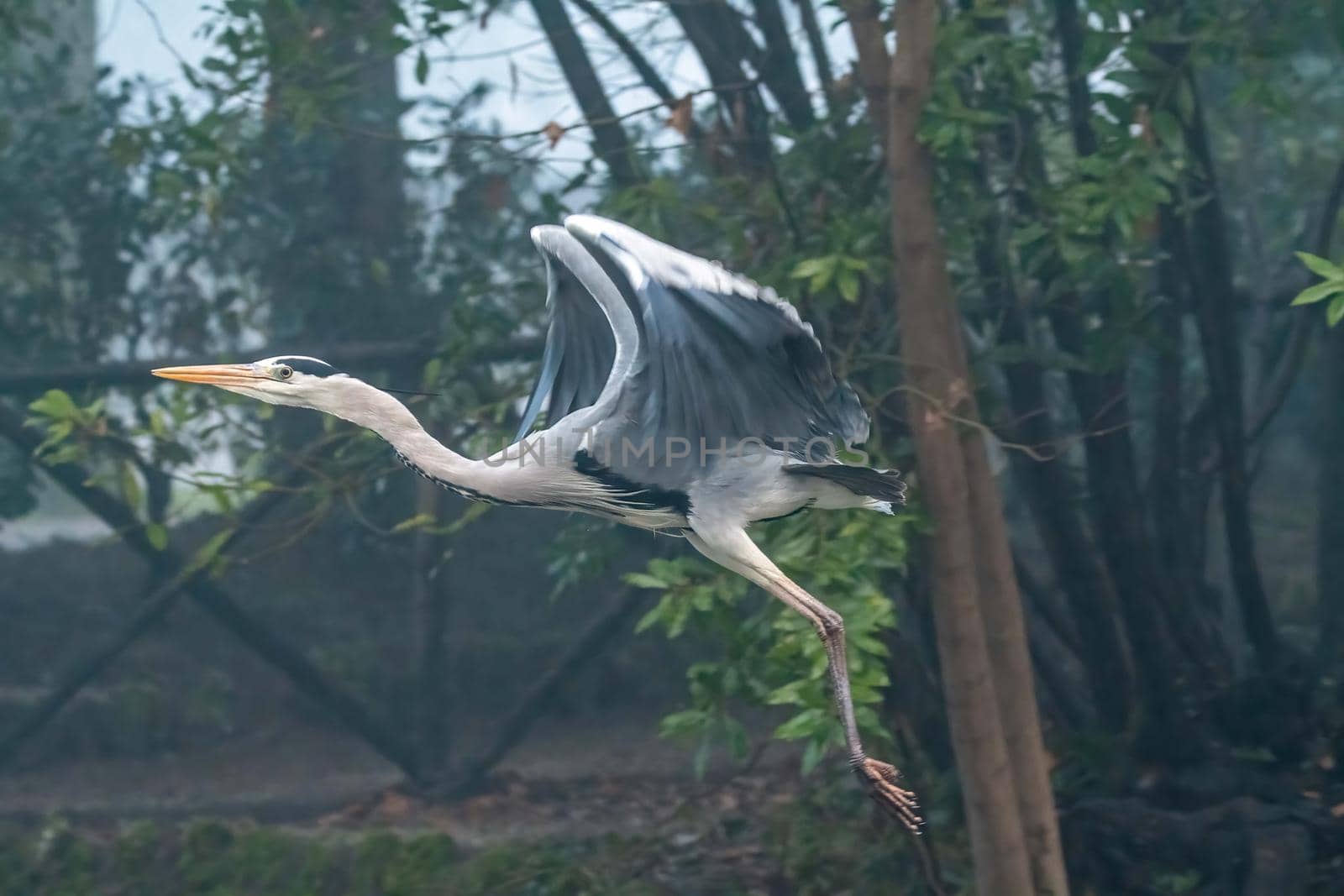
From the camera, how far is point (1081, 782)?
410cm

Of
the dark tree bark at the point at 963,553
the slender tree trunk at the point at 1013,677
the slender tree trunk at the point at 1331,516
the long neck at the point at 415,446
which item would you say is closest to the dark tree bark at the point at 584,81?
the dark tree bark at the point at 963,553

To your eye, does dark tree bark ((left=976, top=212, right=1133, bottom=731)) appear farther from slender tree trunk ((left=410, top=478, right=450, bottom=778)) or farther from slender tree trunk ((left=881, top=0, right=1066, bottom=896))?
slender tree trunk ((left=410, top=478, right=450, bottom=778))

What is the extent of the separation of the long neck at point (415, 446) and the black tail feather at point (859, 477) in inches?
19.8

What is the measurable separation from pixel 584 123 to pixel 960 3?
39.8 inches

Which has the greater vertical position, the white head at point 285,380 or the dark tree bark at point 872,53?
the dark tree bark at point 872,53

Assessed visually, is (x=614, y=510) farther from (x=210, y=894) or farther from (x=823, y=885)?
(x=210, y=894)

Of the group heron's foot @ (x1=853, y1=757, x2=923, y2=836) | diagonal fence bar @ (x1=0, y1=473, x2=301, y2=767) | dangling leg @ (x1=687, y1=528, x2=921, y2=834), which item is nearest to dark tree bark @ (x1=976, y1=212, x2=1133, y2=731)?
dangling leg @ (x1=687, y1=528, x2=921, y2=834)

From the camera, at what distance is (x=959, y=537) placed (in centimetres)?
298

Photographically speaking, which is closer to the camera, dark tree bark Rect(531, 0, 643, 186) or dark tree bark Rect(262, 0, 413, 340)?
dark tree bark Rect(531, 0, 643, 186)

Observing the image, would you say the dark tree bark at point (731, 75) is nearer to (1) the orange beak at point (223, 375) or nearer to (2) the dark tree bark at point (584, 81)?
(2) the dark tree bark at point (584, 81)

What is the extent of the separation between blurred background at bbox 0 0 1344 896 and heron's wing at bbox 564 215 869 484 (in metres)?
0.50

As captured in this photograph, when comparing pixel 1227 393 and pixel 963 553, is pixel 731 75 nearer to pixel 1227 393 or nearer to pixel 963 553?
pixel 963 553

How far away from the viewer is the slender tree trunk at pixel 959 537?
9.54 ft

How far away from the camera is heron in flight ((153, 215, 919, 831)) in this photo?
2139 mm
